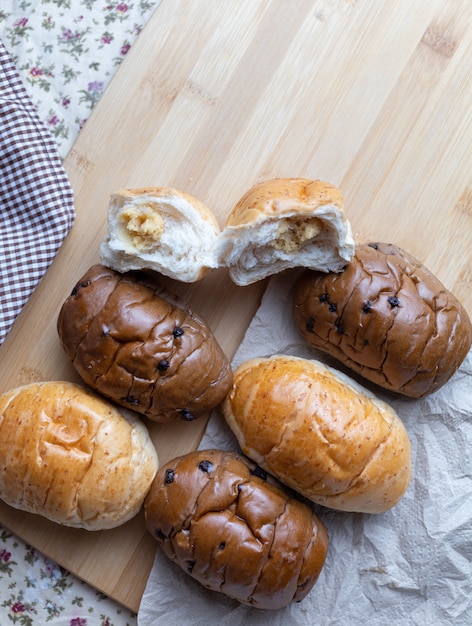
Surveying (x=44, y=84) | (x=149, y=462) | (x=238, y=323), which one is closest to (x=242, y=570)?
(x=149, y=462)

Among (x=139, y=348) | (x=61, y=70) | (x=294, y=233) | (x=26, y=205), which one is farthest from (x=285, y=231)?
(x=61, y=70)

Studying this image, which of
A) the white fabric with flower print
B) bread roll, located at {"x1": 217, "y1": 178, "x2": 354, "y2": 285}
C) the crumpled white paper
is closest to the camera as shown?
bread roll, located at {"x1": 217, "y1": 178, "x2": 354, "y2": 285}

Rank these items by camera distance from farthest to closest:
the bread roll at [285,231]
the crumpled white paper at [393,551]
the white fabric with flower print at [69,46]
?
the white fabric with flower print at [69,46]
the crumpled white paper at [393,551]
the bread roll at [285,231]

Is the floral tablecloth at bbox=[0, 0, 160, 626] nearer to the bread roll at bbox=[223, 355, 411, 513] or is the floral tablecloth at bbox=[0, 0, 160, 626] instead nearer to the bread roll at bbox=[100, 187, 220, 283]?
the bread roll at bbox=[100, 187, 220, 283]

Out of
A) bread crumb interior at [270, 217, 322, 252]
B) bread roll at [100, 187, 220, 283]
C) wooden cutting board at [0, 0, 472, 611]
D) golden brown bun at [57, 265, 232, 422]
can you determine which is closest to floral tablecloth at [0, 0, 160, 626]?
wooden cutting board at [0, 0, 472, 611]

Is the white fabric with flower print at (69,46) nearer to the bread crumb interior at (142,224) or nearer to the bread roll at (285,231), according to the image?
the bread crumb interior at (142,224)

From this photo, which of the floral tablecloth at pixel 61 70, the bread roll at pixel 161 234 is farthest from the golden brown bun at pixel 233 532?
the bread roll at pixel 161 234
